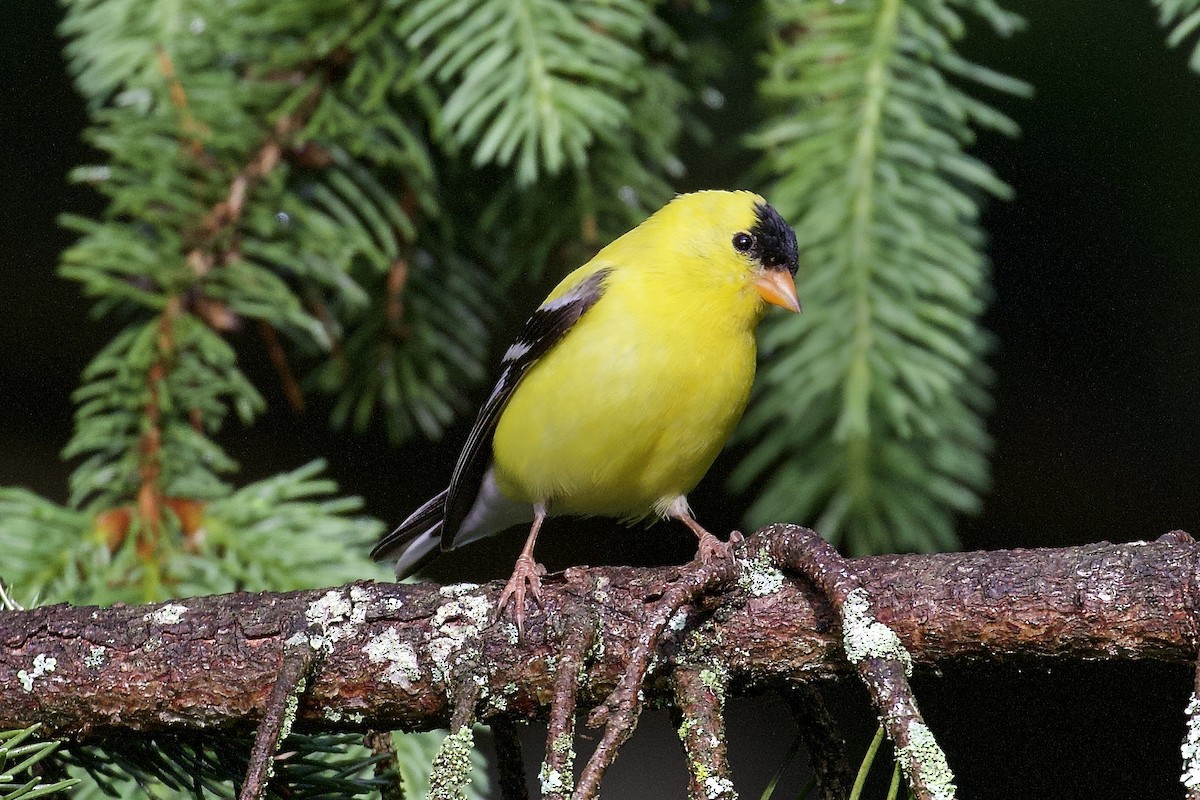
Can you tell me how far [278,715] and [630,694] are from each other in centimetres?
35

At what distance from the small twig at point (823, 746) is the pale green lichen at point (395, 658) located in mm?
380

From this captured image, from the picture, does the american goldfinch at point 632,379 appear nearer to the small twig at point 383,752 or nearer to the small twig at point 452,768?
the small twig at point 383,752

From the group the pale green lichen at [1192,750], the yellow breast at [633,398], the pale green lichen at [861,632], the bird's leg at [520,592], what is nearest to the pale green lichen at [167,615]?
the bird's leg at [520,592]

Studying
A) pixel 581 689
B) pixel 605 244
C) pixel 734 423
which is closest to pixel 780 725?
pixel 734 423

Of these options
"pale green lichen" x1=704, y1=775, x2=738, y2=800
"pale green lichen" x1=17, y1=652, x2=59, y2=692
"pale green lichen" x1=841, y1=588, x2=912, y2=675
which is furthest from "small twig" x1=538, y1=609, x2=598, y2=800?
"pale green lichen" x1=17, y1=652, x2=59, y2=692

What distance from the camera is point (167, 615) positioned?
1.21m

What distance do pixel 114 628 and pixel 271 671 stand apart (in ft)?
0.61

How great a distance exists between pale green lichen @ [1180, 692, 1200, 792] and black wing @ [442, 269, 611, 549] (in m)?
1.28

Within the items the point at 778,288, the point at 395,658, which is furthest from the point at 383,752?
the point at 778,288

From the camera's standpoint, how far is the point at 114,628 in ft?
3.97

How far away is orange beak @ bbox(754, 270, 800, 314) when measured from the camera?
69.7 inches

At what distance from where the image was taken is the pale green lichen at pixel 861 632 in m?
0.94

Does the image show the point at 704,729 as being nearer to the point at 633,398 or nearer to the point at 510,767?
the point at 510,767

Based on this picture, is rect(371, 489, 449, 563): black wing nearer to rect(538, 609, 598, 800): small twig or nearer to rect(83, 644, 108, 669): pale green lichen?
rect(83, 644, 108, 669): pale green lichen
